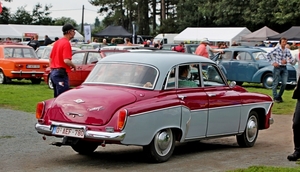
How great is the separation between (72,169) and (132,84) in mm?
1530

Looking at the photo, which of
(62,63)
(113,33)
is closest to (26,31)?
(113,33)

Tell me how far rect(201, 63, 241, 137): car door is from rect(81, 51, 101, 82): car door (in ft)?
37.7

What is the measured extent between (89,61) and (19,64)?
3138 millimetres

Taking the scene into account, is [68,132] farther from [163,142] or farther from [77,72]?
[77,72]

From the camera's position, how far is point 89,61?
22.1 meters

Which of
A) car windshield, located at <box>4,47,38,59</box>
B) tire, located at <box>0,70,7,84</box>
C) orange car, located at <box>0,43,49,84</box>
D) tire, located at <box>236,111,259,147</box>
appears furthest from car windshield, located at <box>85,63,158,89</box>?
car windshield, located at <box>4,47,38,59</box>

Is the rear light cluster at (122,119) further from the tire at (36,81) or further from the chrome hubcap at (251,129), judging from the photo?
the tire at (36,81)

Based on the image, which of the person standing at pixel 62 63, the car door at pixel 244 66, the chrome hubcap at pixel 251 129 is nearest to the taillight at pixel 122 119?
the chrome hubcap at pixel 251 129

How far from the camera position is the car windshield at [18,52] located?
24.4 meters

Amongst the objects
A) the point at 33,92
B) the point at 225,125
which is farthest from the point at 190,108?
the point at 33,92

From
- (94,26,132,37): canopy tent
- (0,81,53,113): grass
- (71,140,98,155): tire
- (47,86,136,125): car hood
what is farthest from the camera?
(94,26,132,37): canopy tent

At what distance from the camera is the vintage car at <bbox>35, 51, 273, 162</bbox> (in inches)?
334

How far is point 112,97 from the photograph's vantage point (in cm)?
867

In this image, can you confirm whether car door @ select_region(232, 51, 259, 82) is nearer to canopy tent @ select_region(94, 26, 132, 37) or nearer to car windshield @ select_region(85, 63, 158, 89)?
car windshield @ select_region(85, 63, 158, 89)
